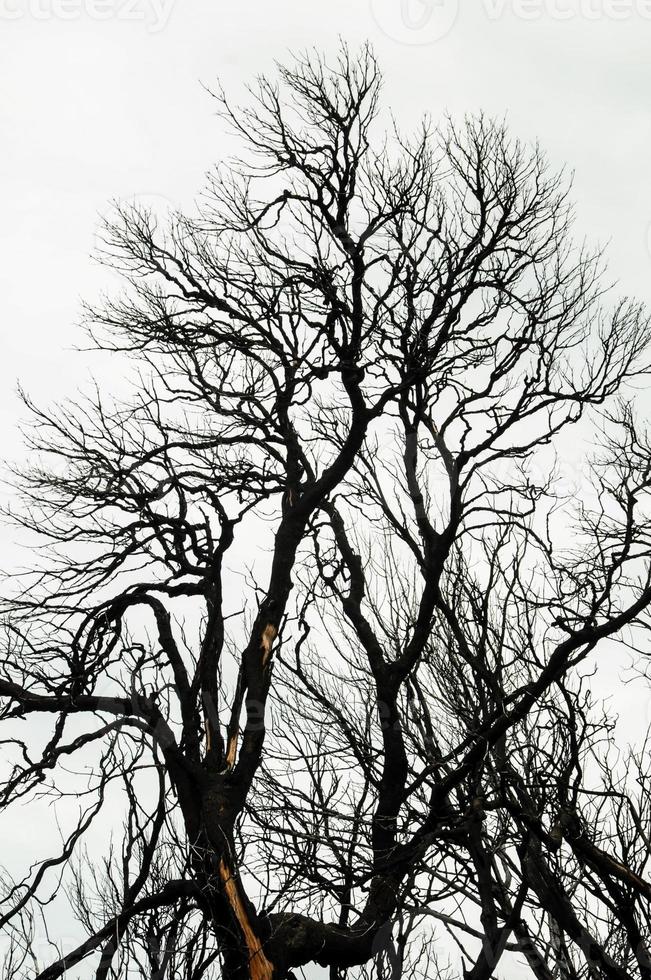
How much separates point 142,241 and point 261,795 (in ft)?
15.7

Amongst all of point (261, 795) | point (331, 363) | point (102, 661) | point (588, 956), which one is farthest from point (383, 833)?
point (331, 363)

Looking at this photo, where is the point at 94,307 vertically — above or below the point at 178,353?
above

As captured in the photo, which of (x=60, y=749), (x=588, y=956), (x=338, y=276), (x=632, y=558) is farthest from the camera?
(x=338, y=276)

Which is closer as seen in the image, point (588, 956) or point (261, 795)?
point (588, 956)

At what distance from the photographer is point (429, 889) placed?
7.56 metres

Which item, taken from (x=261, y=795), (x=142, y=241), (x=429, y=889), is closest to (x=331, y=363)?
(x=142, y=241)

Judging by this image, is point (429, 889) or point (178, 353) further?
point (178, 353)

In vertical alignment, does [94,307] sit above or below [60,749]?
above

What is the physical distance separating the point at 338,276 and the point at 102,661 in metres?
3.57

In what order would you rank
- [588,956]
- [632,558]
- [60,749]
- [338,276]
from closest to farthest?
1. [588,956]
2. [60,749]
3. [632,558]
4. [338,276]

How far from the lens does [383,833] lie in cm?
793

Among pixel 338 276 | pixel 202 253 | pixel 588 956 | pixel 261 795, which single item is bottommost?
pixel 588 956

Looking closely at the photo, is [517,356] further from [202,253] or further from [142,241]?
[142,241]

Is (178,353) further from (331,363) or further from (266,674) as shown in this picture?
(266,674)
